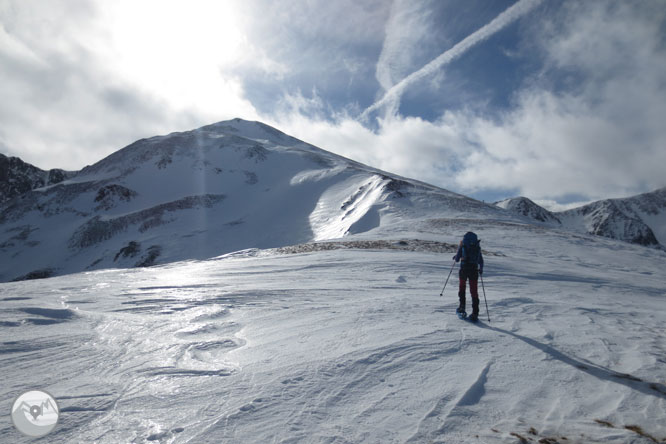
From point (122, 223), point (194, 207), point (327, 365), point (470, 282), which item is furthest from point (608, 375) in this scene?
point (122, 223)

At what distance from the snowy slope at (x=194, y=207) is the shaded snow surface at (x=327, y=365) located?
24.5m

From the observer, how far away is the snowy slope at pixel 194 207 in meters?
44.5

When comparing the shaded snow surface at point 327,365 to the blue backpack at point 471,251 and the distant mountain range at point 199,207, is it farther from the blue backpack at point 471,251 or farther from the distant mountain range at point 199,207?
the distant mountain range at point 199,207

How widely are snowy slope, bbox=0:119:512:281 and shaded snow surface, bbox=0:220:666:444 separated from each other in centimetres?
2448

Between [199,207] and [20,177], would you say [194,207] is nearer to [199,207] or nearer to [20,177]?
[199,207]

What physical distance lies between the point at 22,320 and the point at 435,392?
24.6 feet

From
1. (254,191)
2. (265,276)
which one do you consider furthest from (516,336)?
(254,191)

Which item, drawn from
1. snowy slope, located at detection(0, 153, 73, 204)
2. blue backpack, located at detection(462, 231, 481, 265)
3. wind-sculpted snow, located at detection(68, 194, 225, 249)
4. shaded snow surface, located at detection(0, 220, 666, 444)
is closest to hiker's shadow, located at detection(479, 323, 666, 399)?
shaded snow surface, located at detection(0, 220, 666, 444)

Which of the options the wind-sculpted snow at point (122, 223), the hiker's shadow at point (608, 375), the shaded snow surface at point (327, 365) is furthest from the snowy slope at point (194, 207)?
the hiker's shadow at point (608, 375)

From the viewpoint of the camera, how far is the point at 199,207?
6359 cm

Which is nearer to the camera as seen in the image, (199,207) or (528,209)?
(199,207)

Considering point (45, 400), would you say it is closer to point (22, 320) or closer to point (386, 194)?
point (22, 320)

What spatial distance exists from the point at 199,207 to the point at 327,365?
65.4 metres

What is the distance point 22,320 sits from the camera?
5.92 metres
